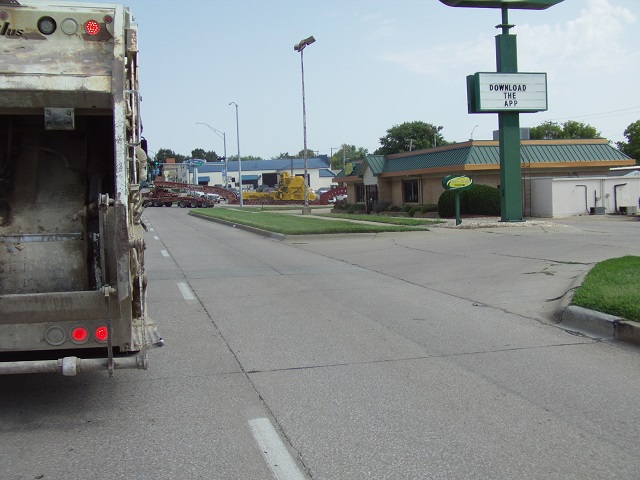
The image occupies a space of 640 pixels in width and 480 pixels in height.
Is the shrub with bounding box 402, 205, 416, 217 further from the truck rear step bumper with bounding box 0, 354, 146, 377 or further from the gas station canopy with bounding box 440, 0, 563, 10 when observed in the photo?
the truck rear step bumper with bounding box 0, 354, 146, 377

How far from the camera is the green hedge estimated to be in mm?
31641

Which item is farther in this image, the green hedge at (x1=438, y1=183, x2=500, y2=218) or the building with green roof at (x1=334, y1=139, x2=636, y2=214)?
the building with green roof at (x1=334, y1=139, x2=636, y2=214)

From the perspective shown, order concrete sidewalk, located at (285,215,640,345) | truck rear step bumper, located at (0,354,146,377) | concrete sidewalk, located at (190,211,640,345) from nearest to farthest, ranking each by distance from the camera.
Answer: truck rear step bumper, located at (0,354,146,377), concrete sidewalk, located at (285,215,640,345), concrete sidewalk, located at (190,211,640,345)

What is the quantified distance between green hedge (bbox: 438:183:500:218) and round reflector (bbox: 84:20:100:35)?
26915 millimetres

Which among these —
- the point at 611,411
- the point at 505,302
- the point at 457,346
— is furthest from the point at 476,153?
the point at 611,411

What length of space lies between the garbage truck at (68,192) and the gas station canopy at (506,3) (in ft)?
67.7

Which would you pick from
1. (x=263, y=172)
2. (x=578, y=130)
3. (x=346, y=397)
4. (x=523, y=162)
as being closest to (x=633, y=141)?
(x=578, y=130)

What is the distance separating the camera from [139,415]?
18.1 feet

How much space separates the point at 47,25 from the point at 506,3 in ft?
72.8

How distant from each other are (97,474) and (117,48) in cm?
325

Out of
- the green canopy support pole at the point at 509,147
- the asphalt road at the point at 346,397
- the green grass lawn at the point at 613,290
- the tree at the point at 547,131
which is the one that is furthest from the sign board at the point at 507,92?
the tree at the point at 547,131

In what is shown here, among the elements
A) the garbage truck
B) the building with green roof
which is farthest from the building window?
the garbage truck

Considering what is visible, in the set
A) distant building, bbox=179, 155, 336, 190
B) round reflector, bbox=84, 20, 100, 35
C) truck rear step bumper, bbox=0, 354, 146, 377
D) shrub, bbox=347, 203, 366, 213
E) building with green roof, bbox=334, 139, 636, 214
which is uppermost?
distant building, bbox=179, 155, 336, 190

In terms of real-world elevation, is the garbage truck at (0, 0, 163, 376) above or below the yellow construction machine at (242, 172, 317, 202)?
below
